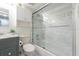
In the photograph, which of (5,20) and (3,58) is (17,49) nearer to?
(3,58)

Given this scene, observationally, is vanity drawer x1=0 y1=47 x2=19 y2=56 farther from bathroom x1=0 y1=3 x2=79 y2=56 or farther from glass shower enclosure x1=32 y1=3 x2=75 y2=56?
glass shower enclosure x1=32 y1=3 x2=75 y2=56

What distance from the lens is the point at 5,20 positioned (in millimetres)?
1157

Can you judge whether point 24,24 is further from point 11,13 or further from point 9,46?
point 9,46

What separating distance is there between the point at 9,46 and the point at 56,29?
0.86 meters

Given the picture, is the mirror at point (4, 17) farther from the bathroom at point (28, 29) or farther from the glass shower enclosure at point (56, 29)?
the glass shower enclosure at point (56, 29)

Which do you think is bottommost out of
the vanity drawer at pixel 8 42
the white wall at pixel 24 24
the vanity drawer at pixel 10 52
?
the vanity drawer at pixel 10 52

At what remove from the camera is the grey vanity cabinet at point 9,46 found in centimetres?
110

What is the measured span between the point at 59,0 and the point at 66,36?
582 millimetres

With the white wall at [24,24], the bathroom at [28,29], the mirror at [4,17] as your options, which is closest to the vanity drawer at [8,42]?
the bathroom at [28,29]

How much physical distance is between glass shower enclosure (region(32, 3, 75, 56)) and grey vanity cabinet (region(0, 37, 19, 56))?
30 centimetres

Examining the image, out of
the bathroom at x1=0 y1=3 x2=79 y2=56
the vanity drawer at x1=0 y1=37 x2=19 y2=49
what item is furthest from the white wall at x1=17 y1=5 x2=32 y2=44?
the vanity drawer at x1=0 y1=37 x2=19 y2=49

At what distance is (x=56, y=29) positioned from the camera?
1.47 meters

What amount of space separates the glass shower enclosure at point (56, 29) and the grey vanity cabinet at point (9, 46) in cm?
30

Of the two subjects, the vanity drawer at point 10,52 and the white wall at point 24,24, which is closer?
the vanity drawer at point 10,52
